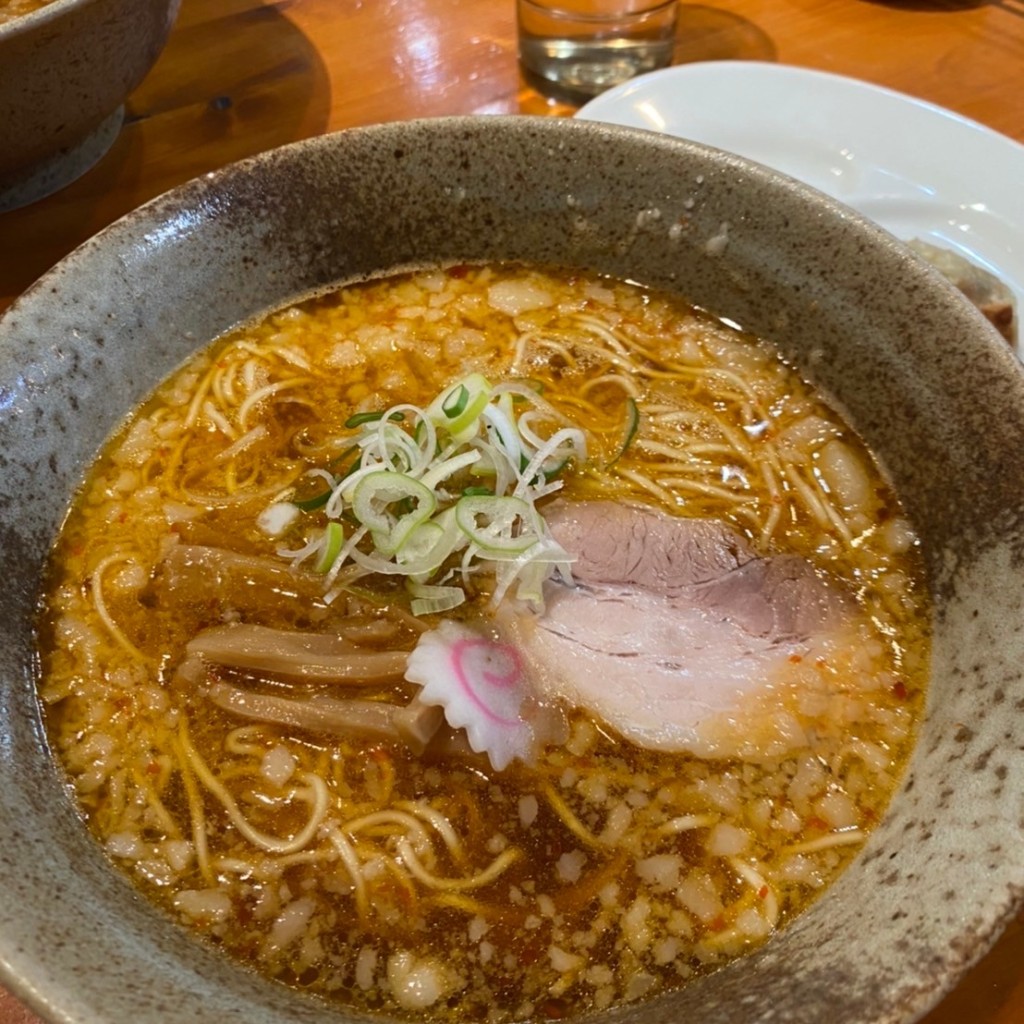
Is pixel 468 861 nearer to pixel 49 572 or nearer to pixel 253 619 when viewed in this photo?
pixel 253 619

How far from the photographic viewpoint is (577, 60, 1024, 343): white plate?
246 centimetres

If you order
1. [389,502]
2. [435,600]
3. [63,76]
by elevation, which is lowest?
[435,600]

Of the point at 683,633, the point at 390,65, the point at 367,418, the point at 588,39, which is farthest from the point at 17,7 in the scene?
the point at 683,633

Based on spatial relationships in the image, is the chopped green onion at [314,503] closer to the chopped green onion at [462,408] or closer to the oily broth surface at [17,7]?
the chopped green onion at [462,408]

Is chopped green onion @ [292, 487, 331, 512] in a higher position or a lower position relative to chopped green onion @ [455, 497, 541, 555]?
lower

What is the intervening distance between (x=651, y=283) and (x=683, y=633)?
0.84 metres

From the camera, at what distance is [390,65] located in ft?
9.64

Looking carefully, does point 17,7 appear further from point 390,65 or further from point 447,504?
point 447,504

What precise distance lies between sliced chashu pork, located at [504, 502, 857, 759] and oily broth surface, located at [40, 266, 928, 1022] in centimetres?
4

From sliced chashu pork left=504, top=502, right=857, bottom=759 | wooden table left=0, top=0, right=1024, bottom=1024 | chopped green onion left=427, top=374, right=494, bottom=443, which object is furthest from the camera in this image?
wooden table left=0, top=0, right=1024, bottom=1024

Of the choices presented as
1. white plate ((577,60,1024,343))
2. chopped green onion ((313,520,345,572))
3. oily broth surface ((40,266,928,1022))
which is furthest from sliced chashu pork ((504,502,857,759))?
white plate ((577,60,1024,343))

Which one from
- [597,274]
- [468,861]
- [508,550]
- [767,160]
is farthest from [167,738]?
[767,160]

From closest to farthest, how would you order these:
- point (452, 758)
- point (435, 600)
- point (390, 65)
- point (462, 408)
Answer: point (452, 758) → point (435, 600) → point (462, 408) → point (390, 65)

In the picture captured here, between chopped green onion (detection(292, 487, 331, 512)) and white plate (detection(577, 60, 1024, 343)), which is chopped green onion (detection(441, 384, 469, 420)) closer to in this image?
chopped green onion (detection(292, 487, 331, 512))
